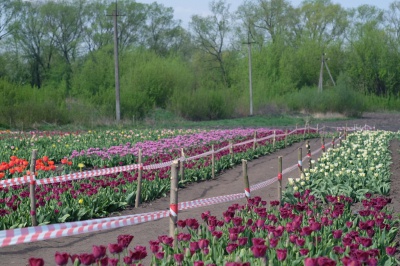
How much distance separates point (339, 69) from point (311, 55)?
6.80 metres

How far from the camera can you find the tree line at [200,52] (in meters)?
52.7

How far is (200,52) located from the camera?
73.2 meters

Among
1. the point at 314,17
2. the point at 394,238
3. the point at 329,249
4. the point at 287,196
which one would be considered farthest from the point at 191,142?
the point at 314,17

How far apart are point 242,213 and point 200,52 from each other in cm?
6669

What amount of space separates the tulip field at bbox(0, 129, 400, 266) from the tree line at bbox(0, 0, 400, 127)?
94.5ft

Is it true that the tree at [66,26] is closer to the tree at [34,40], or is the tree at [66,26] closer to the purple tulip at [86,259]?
the tree at [34,40]

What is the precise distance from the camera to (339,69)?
74875 mm

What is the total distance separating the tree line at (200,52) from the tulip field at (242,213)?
1134 inches

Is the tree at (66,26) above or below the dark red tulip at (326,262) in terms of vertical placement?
above

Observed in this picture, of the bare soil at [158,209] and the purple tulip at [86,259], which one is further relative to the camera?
the bare soil at [158,209]

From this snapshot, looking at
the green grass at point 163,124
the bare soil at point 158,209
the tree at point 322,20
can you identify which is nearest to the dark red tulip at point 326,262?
the bare soil at point 158,209

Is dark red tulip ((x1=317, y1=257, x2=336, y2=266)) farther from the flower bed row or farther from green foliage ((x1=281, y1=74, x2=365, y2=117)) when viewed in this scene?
green foliage ((x1=281, y1=74, x2=365, y2=117))

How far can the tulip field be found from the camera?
4.86 metres

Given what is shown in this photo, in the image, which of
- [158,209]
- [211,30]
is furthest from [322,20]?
[158,209]
